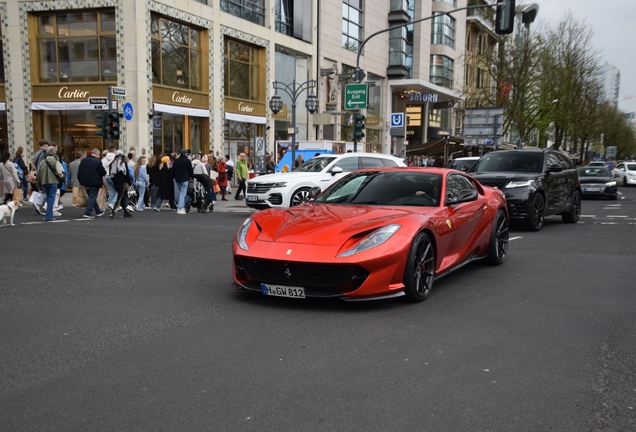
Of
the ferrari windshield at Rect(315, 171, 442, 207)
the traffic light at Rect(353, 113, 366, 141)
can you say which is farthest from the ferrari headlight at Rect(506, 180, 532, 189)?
the traffic light at Rect(353, 113, 366, 141)

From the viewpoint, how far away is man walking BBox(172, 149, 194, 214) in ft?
55.7

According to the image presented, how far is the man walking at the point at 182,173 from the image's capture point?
1697 centimetres

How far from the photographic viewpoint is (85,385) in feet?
13.1

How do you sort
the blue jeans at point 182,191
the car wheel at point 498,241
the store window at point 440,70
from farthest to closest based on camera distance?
1. the store window at point 440,70
2. the blue jeans at point 182,191
3. the car wheel at point 498,241

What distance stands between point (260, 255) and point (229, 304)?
66 cm

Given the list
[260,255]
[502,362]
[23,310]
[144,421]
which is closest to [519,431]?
[502,362]

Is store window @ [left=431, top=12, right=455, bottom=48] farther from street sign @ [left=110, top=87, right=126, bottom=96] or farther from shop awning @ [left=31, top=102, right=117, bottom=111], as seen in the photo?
street sign @ [left=110, top=87, right=126, bottom=96]

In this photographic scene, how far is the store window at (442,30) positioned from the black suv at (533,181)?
4341 centimetres

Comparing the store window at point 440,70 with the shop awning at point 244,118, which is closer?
A: the shop awning at point 244,118

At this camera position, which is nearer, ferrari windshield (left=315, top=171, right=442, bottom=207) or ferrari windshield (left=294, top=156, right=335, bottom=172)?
ferrari windshield (left=315, top=171, right=442, bottom=207)

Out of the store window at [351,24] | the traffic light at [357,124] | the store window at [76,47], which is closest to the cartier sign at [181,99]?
the store window at [76,47]

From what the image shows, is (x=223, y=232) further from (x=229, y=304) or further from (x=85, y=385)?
(x=85, y=385)

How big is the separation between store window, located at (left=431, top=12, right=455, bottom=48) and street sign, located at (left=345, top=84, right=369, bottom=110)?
1321 inches

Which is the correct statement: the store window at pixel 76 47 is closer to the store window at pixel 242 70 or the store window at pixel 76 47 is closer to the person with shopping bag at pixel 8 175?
the store window at pixel 242 70
